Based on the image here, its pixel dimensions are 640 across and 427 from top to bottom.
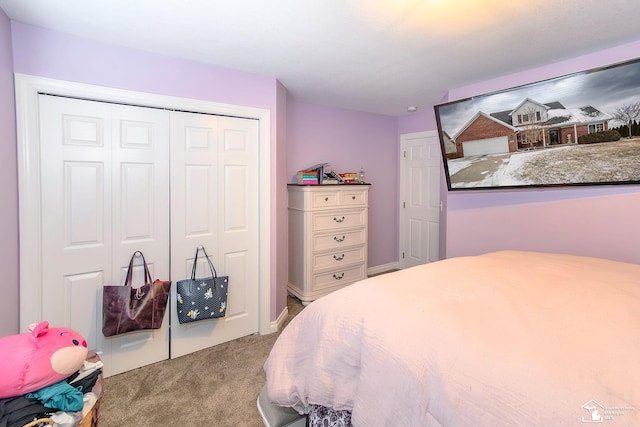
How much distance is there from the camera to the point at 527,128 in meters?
2.15

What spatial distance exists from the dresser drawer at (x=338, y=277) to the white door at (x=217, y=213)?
84 cm

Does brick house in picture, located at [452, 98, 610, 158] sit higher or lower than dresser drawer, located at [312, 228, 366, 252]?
higher

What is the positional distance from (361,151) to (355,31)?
7.44 ft

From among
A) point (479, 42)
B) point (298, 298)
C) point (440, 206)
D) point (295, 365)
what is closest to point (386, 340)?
point (295, 365)

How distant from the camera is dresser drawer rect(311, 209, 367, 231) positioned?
331cm

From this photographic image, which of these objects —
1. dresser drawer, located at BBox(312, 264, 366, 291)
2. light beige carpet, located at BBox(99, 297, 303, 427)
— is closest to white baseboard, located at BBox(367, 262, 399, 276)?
dresser drawer, located at BBox(312, 264, 366, 291)

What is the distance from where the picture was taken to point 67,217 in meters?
1.96

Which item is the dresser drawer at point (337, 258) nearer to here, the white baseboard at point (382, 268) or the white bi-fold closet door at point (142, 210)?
the white baseboard at point (382, 268)

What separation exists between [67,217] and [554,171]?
331 centimetres

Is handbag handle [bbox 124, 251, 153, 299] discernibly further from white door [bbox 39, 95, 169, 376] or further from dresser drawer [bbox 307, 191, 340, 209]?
dresser drawer [bbox 307, 191, 340, 209]

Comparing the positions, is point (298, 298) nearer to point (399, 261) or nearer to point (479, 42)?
point (399, 261)

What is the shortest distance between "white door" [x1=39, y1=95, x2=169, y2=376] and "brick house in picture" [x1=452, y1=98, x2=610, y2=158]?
7.67 ft

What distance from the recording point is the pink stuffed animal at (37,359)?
952 millimetres

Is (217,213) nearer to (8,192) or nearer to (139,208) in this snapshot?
(139,208)
